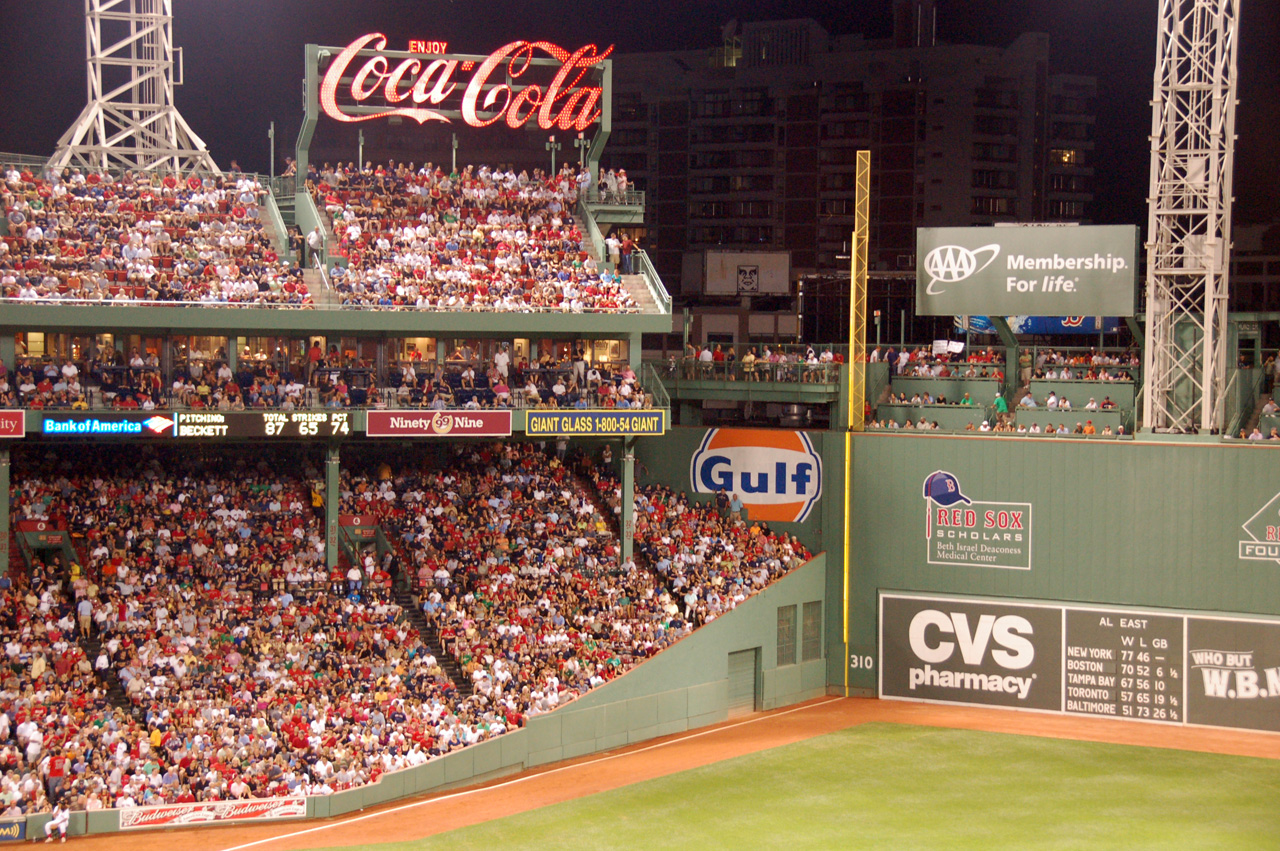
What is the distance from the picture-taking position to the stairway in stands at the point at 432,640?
30047 millimetres

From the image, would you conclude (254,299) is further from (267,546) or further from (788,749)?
(788,749)

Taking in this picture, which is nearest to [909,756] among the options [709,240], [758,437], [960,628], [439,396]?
[960,628]

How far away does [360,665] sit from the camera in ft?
94.9

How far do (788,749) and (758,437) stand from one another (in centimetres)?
1052

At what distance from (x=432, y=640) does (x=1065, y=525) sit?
16901 millimetres

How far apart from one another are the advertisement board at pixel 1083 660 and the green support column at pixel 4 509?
22.4m

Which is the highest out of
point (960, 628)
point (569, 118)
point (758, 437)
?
point (569, 118)

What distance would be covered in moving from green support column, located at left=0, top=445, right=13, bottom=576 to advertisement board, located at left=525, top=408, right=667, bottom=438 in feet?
40.3

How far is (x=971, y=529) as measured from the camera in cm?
3519

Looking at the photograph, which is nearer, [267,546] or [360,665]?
[360,665]

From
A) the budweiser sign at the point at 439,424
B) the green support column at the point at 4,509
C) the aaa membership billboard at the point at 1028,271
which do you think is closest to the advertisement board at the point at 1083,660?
the aaa membership billboard at the point at 1028,271

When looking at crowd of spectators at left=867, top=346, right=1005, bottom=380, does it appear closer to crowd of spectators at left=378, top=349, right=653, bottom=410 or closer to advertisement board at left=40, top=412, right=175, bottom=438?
crowd of spectators at left=378, top=349, right=653, bottom=410

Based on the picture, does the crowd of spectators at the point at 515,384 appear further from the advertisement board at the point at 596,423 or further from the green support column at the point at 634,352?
Answer: the advertisement board at the point at 596,423

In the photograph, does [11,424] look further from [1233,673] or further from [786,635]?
[1233,673]
